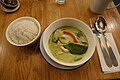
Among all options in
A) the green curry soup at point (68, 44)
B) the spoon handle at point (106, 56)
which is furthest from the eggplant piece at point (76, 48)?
the spoon handle at point (106, 56)

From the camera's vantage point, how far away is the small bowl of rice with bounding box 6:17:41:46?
27.2 inches

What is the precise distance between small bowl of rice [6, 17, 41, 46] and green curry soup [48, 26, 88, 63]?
8 cm

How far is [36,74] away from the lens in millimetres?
680

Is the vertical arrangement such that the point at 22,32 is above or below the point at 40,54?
above

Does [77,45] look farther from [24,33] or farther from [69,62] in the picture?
[24,33]

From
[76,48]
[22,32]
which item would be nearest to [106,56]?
[76,48]

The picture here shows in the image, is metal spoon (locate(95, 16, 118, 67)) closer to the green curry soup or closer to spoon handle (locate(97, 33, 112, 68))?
spoon handle (locate(97, 33, 112, 68))

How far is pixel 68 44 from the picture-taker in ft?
2.31

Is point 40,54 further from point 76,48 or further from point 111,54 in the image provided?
point 111,54

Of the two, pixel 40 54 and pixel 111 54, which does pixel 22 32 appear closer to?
pixel 40 54

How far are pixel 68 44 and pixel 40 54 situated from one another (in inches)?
5.8

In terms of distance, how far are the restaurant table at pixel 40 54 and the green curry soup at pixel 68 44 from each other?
65mm

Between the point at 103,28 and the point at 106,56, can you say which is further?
the point at 103,28

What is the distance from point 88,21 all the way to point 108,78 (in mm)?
335
